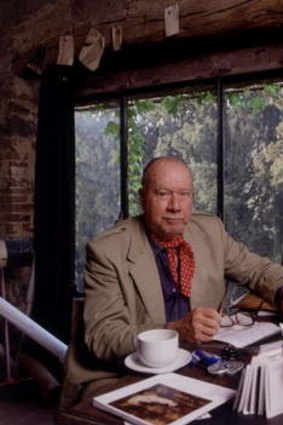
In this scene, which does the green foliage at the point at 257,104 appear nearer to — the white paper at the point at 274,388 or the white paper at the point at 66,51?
the white paper at the point at 66,51

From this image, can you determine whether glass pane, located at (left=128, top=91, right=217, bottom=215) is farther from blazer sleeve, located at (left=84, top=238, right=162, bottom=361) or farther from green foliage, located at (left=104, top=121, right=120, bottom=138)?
blazer sleeve, located at (left=84, top=238, right=162, bottom=361)

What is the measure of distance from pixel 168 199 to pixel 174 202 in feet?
0.09

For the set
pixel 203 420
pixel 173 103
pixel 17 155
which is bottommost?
pixel 203 420

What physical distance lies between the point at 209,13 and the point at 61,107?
1220 mm

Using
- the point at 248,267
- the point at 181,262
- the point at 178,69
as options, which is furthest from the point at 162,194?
the point at 178,69

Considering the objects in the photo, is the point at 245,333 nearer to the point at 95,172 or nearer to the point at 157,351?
the point at 157,351

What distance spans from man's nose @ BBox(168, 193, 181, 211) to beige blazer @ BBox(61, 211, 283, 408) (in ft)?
0.45

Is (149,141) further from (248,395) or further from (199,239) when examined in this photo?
(248,395)

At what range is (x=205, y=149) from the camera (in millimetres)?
3188

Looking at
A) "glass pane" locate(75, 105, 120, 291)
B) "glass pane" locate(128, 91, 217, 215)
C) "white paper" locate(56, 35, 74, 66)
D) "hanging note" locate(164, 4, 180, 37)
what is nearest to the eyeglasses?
"glass pane" locate(128, 91, 217, 215)

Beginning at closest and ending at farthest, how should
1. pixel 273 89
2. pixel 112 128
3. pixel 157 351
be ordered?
pixel 157 351
pixel 273 89
pixel 112 128

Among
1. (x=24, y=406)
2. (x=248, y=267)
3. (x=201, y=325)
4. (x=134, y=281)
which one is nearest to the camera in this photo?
A: (x=201, y=325)

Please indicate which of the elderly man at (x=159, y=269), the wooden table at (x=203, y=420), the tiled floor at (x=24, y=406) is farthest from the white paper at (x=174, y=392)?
the tiled floor at (x=24, y=406)

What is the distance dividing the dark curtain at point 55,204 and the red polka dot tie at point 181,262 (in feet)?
6.00
